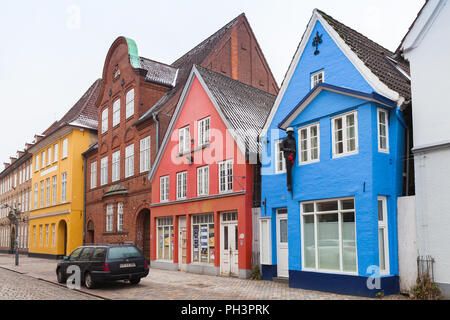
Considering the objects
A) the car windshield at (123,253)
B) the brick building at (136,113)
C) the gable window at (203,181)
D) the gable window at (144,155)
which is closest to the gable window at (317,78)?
the gable window at (203,181)

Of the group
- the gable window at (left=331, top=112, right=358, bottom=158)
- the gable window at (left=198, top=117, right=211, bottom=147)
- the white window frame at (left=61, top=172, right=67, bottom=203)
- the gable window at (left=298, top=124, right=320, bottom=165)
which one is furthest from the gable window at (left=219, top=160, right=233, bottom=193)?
the white window frame at (left=61, top=172, right=67, bottom=203)

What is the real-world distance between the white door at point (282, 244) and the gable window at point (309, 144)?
9.27 feet

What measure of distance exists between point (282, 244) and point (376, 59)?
717 centimetres

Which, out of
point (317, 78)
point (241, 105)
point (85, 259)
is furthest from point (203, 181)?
point (317, 78)

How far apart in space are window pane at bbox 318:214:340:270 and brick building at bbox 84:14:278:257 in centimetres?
1339

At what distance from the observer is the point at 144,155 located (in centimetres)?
A: 2661

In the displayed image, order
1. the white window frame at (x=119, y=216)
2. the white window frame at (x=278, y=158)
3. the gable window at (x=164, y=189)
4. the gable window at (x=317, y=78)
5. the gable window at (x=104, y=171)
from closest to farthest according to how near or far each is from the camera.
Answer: the gable window at (x=317, y=78) < the white window frame at (x=278, y=158) < the gable window at (x=164, y=189) < the white window frame at (x=119, y=216) < the gable window at (x=104, y=171)

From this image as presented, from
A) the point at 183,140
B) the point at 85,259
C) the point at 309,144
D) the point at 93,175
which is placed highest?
the point at 183,140

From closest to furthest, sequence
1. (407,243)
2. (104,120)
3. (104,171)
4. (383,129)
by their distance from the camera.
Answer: (407,243)
(383,129)
(104,171)
(104,120)

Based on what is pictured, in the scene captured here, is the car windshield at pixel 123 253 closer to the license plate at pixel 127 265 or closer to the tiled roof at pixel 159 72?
the license plate at pixel 127 265

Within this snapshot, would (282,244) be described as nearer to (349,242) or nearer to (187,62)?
(349,242)

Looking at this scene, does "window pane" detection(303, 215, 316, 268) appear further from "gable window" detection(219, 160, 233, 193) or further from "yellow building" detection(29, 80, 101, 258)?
"yellow building" detection(29, 80, 101, 258)

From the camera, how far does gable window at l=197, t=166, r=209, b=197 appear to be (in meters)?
20.3

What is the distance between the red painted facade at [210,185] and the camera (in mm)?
17828
